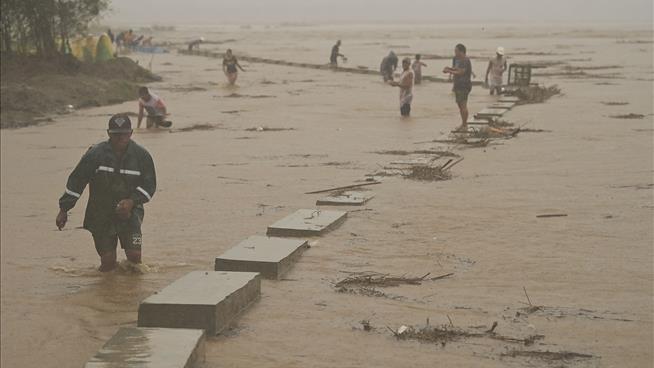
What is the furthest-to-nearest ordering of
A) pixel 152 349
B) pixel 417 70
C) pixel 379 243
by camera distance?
1. pixel 417 70
2. pixel 379 243
3. pixel 152 349

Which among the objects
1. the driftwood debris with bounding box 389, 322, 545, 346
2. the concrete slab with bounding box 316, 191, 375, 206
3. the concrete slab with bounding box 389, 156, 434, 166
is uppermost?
the driftwood debris with bounding box 389, 322, 545, 346

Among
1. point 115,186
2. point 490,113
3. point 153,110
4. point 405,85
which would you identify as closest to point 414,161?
point 490,113

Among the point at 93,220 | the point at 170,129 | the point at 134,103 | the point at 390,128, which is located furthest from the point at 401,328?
the point at 134,103

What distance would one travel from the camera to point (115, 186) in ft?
28.3

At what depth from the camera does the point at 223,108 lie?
26031 millimetres

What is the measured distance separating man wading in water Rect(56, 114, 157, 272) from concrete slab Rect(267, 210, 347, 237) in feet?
4.88

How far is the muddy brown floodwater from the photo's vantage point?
6.79 m

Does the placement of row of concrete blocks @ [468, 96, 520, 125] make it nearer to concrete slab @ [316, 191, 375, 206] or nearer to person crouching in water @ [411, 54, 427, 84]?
person crouching in water @ [411, 54, 427, 84]

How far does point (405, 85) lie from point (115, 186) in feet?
43.6

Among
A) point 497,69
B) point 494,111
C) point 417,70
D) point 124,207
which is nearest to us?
point 124,207

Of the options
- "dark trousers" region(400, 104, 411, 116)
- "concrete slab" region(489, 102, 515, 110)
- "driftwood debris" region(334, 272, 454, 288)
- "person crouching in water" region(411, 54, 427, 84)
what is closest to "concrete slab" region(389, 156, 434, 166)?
"driftwood debris" region(334, 272, 454, 288)

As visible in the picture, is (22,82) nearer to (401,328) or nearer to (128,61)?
(128,61)

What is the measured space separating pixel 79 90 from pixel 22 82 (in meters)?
1.46

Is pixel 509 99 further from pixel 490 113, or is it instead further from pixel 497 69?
pixel 490 113
